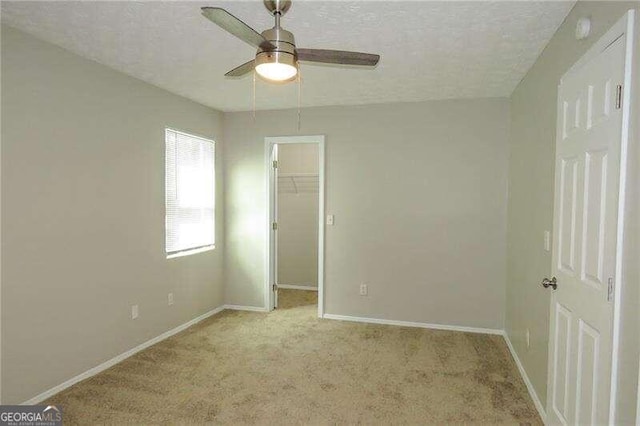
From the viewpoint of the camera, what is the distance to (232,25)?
5.03 feet

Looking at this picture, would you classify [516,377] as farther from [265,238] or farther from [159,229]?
[159,229]

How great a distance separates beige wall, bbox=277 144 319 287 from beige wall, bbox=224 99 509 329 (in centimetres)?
130

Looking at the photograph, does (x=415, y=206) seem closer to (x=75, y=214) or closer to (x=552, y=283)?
(x=552, y=283)

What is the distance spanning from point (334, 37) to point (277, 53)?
36.5 inches

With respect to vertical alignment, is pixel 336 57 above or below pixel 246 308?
above

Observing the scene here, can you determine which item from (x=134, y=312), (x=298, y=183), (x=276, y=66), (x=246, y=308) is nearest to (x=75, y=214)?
(x=134, y=312)

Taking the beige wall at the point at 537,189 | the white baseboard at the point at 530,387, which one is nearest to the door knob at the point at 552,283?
the beige wall at the point at 537,189

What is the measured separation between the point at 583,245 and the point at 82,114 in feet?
10.9

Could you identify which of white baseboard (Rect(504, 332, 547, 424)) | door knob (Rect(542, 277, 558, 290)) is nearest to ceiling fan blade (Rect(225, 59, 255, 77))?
door knob (Rect(542, 277, 558, 290))

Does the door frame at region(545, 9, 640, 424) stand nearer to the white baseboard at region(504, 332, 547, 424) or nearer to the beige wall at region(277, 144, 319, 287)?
the white baseboard at region(504, 332, 547, 424)

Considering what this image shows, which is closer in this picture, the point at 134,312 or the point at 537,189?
the point at 537,189

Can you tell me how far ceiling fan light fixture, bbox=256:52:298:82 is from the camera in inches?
65.6

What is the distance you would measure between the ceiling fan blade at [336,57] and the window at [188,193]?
2.38m

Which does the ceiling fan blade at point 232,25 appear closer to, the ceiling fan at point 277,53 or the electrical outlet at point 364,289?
the ceiling fan at point 277,53
